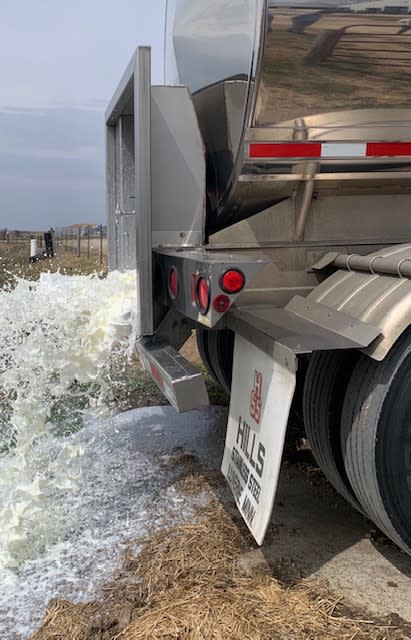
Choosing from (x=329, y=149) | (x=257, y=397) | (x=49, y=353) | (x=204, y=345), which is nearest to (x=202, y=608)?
(x=257, y=397)

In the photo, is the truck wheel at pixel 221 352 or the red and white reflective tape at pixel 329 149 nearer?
the red and white reflective tape at pixel 329 149

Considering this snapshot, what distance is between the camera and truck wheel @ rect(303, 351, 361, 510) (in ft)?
8.41

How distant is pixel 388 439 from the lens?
224 centimetres

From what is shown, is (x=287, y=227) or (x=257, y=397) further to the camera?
(x=287, y=227)

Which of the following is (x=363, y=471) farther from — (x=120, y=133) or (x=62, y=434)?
(x=120, y=133)

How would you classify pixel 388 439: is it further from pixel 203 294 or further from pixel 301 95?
pixel 301 95

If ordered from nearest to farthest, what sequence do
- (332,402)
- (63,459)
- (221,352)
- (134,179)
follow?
(332,402) < (63,459) < (134,179) < (221,352)

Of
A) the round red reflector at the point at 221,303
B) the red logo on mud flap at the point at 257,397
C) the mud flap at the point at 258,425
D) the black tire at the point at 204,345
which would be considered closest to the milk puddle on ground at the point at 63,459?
the mud flap at the point at 258,425

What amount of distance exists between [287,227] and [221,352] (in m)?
1.38

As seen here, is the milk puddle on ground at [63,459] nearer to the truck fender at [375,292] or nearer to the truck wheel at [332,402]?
the truck wheel at [332,402]

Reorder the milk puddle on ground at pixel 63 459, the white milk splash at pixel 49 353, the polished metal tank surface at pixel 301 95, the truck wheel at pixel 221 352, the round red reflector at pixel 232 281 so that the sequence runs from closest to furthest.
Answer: the round red reflector at pixel 232 281 → the polished metal tank surface at pixel 301 95 → the milk puddle on ground at pixel 63 459 → the white milk splash at pixel 49 353 → the truck wheel at pixel 221 352

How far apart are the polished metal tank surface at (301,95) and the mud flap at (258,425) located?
783 mm

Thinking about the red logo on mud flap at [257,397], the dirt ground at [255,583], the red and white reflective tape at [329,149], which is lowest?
the dirt ground at [255,583]

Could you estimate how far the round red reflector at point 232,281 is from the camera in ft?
7.06
